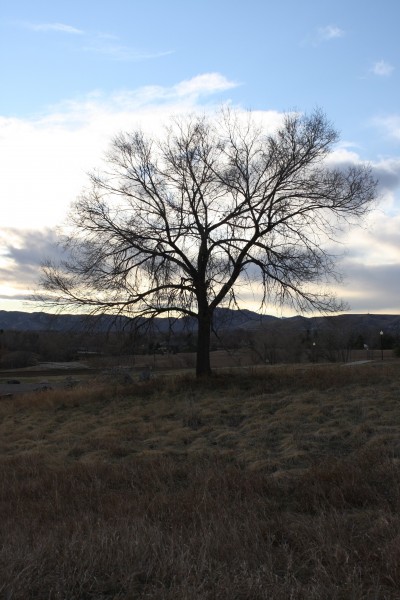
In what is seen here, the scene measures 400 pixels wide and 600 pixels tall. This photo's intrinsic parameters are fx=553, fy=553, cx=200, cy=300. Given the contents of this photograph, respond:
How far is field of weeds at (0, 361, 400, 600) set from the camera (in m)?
3.82

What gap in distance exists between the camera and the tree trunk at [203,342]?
21.2 meters

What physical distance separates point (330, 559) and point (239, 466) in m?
4.47

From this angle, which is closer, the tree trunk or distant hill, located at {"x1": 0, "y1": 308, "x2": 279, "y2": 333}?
distant hill, located at {"x1": 0, "y1": 308, "x2": 279, "y2": 333}

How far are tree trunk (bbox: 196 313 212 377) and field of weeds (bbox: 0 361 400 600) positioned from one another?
6.70m

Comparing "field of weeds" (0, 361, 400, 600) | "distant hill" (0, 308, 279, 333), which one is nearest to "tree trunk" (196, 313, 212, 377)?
"distant hill" (0, 308, 279, 333)

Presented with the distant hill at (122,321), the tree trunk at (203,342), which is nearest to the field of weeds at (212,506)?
the distant hill at (122,321)

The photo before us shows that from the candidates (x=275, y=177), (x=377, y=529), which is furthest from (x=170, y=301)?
(x=377, y=529)

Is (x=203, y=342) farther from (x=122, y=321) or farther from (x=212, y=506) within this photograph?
(x=212, y=506)

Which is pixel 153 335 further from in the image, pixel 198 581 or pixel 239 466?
pixel 198 581

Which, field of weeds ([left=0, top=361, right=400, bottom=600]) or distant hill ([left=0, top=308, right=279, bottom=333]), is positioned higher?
distant hill ([left=0, top=308, right=279, bottom=333])

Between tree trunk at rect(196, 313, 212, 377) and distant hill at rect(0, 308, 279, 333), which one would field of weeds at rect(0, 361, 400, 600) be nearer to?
distant hill at rect(0, 308, 279, 333)

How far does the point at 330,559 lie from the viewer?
13.5 ft

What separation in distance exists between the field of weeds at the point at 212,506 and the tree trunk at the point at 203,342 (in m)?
6.70

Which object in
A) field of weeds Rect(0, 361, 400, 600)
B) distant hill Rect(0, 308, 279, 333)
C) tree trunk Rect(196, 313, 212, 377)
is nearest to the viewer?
field of weeds Rect(0, 361, 400, 600)
